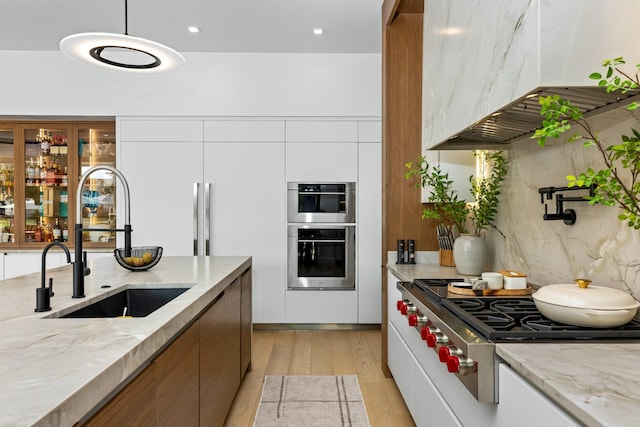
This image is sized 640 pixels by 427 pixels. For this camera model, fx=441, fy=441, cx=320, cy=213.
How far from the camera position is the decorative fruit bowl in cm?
241

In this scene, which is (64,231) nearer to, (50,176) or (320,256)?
(50,176)

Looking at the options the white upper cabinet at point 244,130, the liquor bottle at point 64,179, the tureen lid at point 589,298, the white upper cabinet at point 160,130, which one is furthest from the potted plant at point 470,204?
the liquor bottle at point 64,179

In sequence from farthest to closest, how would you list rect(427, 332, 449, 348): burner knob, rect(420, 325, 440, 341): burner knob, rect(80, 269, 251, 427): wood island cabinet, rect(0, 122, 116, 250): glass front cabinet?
rect(0, 122, 116, 250): glass front cabinet, rect(420, 325, 440, 341): burner knob, rect(427, 332, 449, 348): burner knob, rect(80, 269, 251, 427): wood island cabinet

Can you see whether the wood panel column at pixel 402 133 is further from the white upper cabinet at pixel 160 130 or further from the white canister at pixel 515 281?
the white upper cabinet at pixel 160 130

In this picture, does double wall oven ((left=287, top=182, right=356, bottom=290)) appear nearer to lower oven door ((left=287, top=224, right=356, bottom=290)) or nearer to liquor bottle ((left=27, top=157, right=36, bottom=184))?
lower oven door ((left=287, top=224, right=356, bottom=290))

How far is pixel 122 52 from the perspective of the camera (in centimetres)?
254

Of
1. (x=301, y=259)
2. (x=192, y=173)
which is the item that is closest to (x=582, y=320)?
(x=301, y=259)

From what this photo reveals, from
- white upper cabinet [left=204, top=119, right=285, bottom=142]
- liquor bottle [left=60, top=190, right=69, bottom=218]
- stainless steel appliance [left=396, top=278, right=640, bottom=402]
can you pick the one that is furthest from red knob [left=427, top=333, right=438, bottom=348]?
liquor bottle [left=60, top=190, right=69, bottom=218]


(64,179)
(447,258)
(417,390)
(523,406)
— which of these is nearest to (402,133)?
(447,258)

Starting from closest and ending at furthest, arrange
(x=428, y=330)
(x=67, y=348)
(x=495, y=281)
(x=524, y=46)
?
(x=67, y=348) < (x=524, y=46) < (x=428, y=330) < (x=495, y=281)

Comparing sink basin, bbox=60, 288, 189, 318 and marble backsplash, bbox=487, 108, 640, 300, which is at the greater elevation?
marble backsplash, bbox=487, 108, 640, 300

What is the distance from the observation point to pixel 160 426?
1.31 meters

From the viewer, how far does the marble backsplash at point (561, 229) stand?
156cm

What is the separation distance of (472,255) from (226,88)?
3013mm
